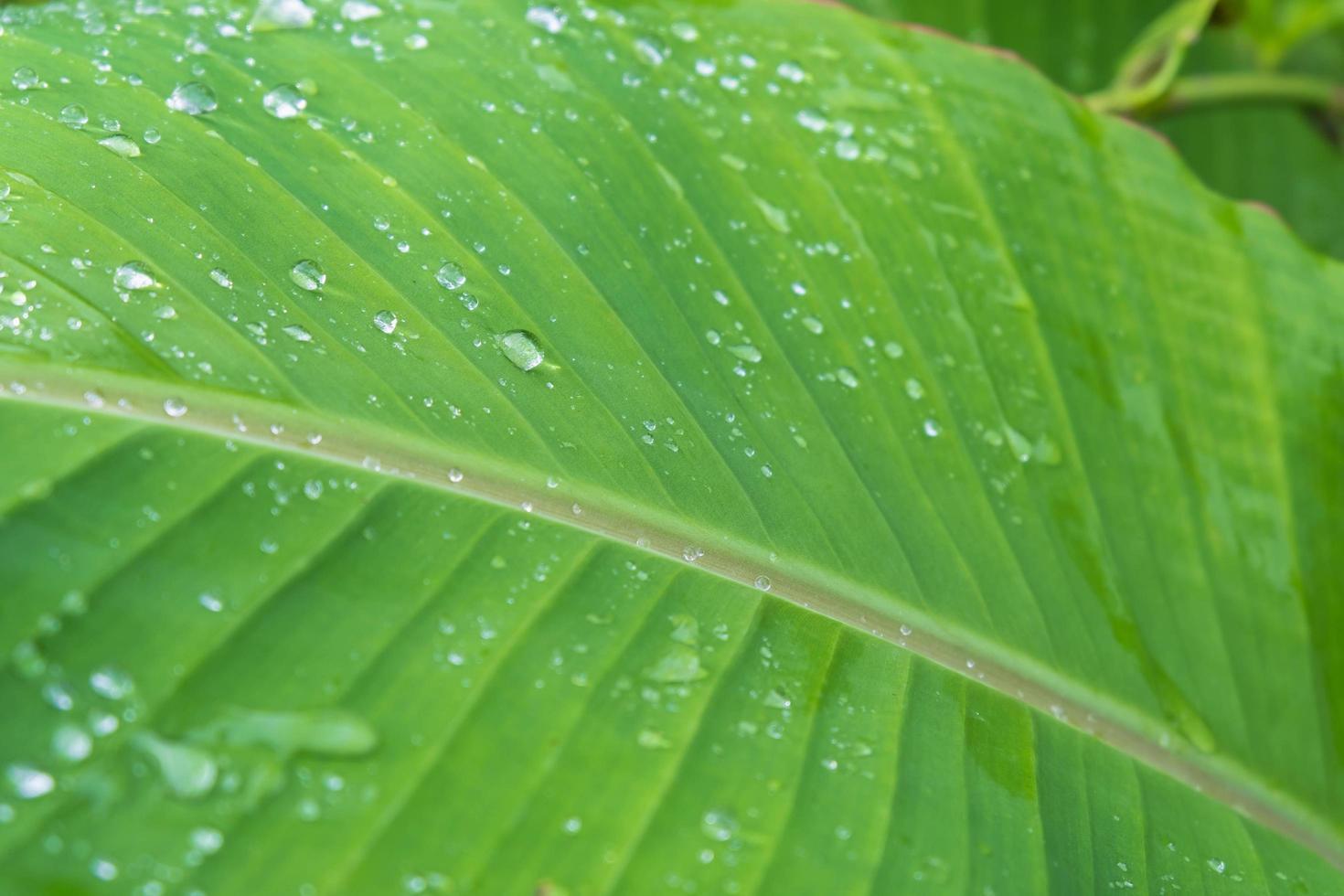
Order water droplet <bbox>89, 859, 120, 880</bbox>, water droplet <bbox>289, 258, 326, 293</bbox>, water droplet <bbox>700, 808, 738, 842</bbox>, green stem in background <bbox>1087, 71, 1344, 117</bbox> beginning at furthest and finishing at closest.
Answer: green stem in background <bbox>1087, 71, 1344, 117</bbox>, water droplet <bbox>289, 258, 326, 293</bbox>, water droplet <bbox>700, 808, 738, 842</bbox>, water droplet <bbox>89, 859, 120, 880</bbox>

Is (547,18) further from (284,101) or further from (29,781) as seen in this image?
(29,781)

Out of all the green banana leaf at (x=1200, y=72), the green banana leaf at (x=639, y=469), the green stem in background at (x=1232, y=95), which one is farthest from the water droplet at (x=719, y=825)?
the green banana leaf at (x=1200, y=72)

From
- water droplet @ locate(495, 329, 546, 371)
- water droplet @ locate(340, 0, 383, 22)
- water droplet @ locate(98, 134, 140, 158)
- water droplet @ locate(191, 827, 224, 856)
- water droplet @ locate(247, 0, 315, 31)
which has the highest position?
water droplet @ locate(340, 0, 383, 22)

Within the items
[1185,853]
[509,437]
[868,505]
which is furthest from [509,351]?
[1185,853]

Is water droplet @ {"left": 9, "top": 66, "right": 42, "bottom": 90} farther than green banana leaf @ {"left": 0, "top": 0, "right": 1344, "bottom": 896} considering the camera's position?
Yes

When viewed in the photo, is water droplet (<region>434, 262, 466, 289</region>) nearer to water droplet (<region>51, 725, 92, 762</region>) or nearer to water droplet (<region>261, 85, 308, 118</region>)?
water droplet (<region>261, 85, 308, 118</region>)

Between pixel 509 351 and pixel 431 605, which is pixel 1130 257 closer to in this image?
pixel 509 351

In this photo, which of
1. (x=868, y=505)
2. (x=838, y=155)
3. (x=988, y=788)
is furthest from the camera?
(x=838, y=155)

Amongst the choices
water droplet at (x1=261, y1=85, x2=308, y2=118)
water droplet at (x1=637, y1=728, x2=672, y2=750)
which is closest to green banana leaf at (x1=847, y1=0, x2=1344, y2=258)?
water droplet at (x1=261, y1=85, x2=308, y2=118)

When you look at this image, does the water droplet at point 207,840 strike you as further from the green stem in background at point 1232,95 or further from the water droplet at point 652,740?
the green stem in background at point 1232,95
